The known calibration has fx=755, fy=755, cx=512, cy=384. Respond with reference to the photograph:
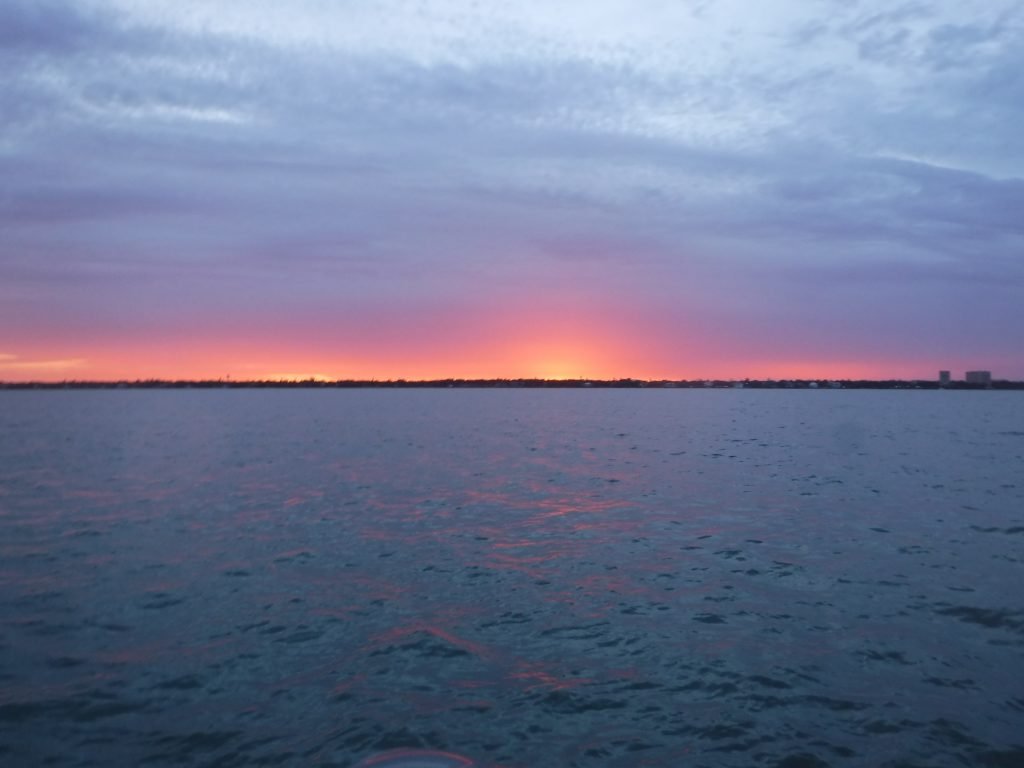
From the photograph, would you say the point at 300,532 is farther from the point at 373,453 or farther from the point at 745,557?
the point at 373,453

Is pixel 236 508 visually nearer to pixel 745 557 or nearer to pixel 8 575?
pixel 8 575

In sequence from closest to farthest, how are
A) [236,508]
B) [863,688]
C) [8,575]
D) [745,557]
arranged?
[863,688] < [8,575] < [745,557] < [236,508]

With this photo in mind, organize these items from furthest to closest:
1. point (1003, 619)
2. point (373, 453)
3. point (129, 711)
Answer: point (373, 453), point (1003, 619), point (129, 711)

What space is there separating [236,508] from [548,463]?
24.7 metres

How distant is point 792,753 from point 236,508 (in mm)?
29482

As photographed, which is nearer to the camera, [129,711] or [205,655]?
[129,711]

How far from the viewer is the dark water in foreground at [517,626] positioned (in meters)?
12.5

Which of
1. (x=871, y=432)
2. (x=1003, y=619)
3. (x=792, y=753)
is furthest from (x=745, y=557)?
(x=871, y=432)

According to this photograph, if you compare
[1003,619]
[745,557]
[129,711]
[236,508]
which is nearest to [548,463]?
[236,508]

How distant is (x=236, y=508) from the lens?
35656 mm

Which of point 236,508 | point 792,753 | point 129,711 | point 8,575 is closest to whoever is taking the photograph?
point 792,753

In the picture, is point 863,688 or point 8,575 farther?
point 8,575

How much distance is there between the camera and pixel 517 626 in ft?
59.2

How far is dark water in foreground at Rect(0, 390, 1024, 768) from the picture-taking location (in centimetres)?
1252
